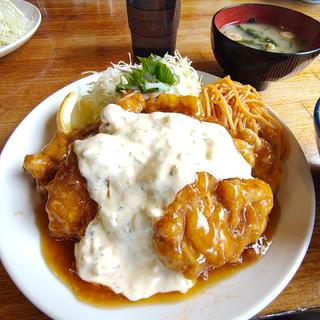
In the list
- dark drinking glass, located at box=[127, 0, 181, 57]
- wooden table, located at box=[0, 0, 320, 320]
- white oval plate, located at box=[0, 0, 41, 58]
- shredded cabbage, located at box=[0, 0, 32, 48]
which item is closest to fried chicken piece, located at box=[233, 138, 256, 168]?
wooden table, located at box=[0, 0, 320, 320]

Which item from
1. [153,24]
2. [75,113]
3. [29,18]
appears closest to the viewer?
[75,113]

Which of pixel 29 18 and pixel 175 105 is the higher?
pixel 175 105

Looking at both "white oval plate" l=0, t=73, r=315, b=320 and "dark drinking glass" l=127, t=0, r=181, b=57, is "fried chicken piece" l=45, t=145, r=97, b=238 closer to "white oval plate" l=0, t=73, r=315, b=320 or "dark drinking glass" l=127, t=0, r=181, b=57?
"white oval plate" l=0, t=73, r=315, b=320

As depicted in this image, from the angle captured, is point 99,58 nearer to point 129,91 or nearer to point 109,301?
point 129,91

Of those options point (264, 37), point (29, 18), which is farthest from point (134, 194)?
point (29, 18)

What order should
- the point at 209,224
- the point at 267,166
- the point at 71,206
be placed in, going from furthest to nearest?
the point at 267,166, the point at 71,206, the point at 209,224

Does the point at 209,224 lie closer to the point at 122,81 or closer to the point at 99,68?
the point at 122,81
